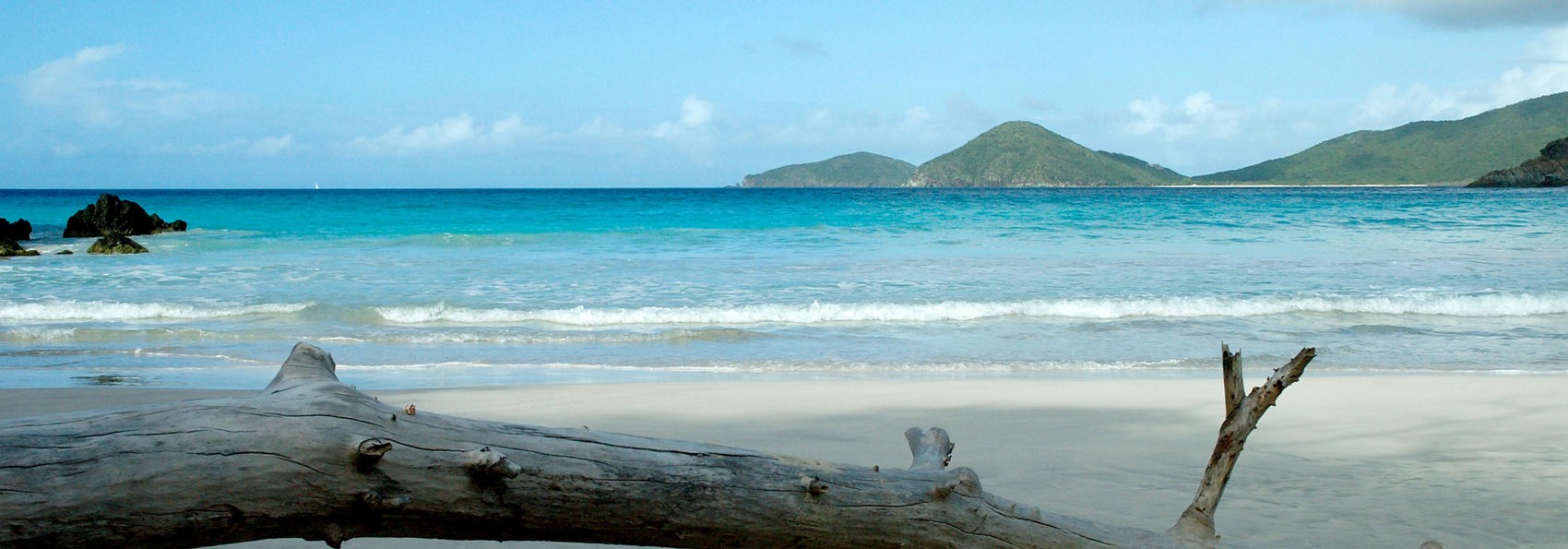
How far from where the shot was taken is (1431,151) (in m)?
110

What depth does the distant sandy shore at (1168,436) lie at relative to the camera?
4.33 m

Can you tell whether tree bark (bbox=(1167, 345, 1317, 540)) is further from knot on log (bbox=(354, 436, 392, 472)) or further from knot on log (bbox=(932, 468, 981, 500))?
knot on log (bbox=(354, 436, 392, 472))

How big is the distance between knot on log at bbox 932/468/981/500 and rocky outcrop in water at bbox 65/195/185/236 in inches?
1383

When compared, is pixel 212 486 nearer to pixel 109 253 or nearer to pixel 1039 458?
pixel 1039 458

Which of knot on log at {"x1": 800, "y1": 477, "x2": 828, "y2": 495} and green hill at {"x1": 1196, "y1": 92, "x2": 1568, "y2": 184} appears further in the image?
green hill at {"x1": 1196, "y1": 92, "x2": 1568, "y2": 184}

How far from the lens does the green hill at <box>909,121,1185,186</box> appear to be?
361 feet

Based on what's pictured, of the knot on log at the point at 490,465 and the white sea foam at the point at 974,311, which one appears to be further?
the white sea foam at the point at 974,311

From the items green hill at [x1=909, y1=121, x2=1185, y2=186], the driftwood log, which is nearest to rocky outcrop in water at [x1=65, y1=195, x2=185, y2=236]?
the driftwood log

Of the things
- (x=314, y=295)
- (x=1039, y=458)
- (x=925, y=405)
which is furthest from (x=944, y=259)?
(x=1039, y=458)

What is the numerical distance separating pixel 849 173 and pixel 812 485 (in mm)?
136979

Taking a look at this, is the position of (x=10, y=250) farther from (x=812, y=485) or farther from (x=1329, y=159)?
(x=1329, y=159)

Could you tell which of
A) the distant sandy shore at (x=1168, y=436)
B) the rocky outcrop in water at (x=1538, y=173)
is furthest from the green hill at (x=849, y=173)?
the distant sandy shore at (x=1168, y=436)

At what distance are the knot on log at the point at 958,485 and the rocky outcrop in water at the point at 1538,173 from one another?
312 ft

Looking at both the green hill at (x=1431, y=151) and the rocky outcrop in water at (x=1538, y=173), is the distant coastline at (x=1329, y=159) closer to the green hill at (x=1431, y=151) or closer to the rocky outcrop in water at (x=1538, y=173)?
Answer: the green hill at (x=1431, y=151)
